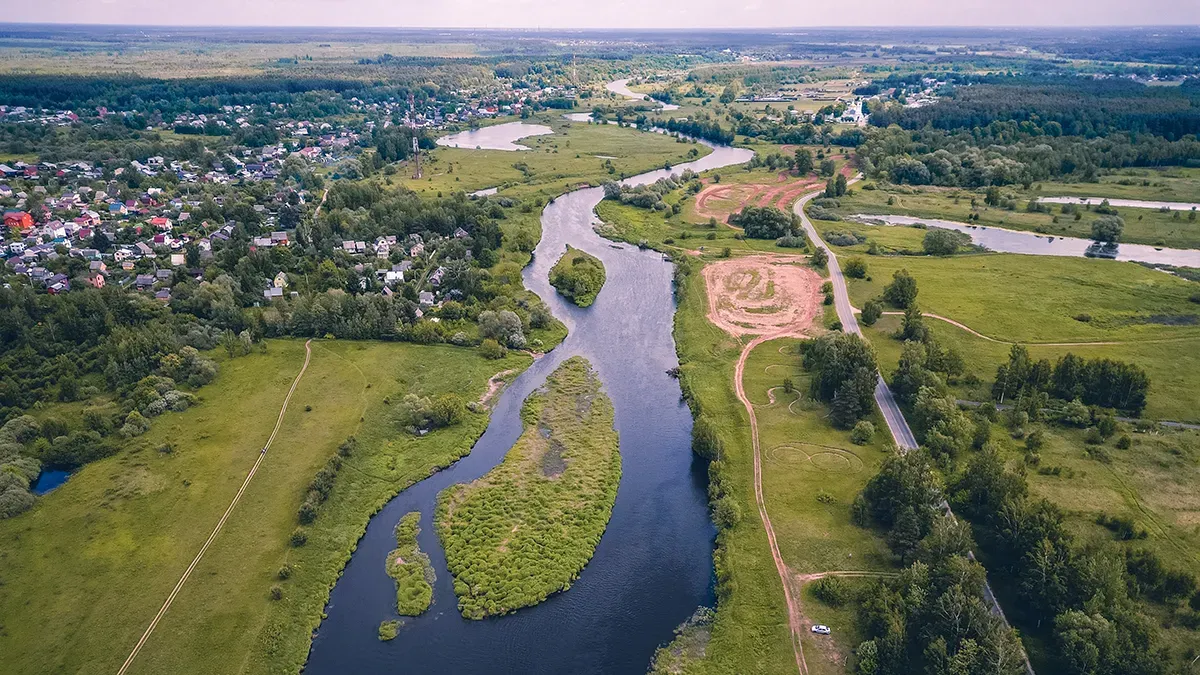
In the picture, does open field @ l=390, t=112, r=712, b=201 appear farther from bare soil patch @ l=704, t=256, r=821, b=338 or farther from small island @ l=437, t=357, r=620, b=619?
small island @ l=437, t=357, r=620, b=619

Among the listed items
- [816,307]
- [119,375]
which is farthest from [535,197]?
[119,375]

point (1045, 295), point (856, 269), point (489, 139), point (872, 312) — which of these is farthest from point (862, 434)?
point (489, 139)

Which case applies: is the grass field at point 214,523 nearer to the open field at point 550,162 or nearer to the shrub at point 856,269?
the shrub at point 856,269

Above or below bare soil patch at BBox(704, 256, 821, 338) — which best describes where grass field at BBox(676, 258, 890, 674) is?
below

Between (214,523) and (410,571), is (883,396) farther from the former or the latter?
(214,523)

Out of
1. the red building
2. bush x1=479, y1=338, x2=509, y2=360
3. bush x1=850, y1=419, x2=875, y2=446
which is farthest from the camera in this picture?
the red building

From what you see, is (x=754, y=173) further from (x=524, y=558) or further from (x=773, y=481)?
(x=524, y=558)

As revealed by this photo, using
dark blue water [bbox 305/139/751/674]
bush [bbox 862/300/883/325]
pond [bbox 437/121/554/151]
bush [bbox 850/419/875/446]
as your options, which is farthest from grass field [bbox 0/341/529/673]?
pond [bbox 437/121/554/151]
